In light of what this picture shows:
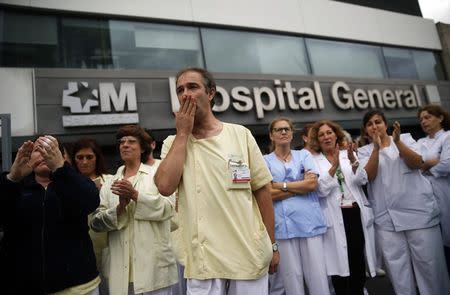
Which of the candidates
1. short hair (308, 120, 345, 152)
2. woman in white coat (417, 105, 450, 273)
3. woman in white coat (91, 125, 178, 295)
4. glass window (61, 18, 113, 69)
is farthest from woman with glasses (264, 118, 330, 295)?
glass window (61, 18, 113, 69)

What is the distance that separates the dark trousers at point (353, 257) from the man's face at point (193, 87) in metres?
2.37

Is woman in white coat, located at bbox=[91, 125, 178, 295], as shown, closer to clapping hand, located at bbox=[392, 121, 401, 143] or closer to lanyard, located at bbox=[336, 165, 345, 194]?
lanyard, located at bbox=[336, 165, 345, 194]

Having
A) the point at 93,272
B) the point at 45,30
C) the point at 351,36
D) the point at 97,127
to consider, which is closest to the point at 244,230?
the point at 93,272

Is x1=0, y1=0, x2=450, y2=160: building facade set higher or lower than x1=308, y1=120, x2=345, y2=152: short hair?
higher

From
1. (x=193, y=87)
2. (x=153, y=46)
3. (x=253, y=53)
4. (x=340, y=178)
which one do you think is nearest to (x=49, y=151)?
(x=193, y=87)

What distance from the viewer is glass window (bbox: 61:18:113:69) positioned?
7.44 metres

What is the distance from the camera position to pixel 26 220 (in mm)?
1997

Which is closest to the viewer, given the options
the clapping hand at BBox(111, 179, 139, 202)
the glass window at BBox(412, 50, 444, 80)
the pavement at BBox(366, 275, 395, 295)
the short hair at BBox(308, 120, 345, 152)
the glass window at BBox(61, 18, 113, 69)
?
the clapping hand at BBox(111, 179, 139, 202)

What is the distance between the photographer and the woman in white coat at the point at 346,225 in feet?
10.5

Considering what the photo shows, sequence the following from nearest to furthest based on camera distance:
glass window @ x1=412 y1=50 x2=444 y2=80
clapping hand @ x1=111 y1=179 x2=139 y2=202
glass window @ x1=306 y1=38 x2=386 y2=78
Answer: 1. clapping hand @ x1=111 y1=179 x2=139 y2=202
2. glass window @ x1=306 y1=38 x2=386 y2=78
3. glass window @ x1=412 y1=50 x2=444 y2=80

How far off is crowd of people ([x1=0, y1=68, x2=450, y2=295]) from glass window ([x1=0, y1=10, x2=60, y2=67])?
517 cm

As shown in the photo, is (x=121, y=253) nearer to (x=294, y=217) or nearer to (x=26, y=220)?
(x=26, y=220)

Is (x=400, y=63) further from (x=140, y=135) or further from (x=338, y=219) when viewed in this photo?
(x=140, y=135)

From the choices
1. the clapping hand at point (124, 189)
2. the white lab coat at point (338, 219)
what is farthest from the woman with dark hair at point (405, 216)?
the clapping hand at point (124, 189)
